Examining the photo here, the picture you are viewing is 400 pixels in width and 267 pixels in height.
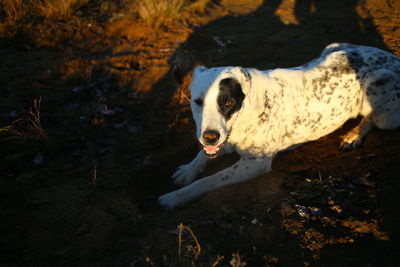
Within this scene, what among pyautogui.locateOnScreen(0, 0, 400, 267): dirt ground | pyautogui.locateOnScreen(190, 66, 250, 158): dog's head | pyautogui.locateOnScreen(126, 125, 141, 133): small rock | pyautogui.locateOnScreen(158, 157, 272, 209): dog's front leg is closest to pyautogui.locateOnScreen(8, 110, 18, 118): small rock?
pyautogui.locateOnScreen(0, 0, 400, 267): dirt ground

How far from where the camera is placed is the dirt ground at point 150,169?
3107 mm

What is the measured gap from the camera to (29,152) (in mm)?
4809

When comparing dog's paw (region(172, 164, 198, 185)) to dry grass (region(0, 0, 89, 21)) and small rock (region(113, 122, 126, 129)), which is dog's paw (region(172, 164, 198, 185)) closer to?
small rock (region(113, 122, 126, 129))

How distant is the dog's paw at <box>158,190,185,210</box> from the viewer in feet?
12.9

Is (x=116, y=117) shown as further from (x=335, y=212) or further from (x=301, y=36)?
(x=301, y=36)

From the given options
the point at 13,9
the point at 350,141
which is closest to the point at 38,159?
the point at 350,141

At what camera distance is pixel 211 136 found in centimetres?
341

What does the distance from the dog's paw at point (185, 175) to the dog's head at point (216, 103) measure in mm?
954

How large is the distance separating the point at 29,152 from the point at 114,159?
→ 1.21 metres

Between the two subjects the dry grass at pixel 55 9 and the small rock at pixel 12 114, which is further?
the dry grass at pixel 55 9

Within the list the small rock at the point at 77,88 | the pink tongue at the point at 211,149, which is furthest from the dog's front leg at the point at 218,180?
the small rock at the point at 77,88

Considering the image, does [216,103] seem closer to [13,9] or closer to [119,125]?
[119,125]

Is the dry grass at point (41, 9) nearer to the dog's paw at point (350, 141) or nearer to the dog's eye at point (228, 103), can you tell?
the dog's eye at point (228, 103)

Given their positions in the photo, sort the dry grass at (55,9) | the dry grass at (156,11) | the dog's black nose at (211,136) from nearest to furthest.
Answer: the dog's black nose at (211,136), the dry grass at (55,9), the dry grass at (156,11)
